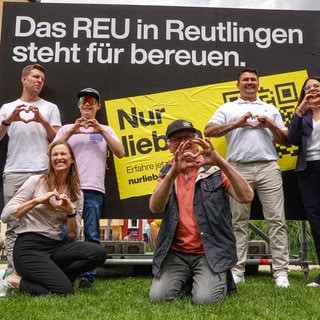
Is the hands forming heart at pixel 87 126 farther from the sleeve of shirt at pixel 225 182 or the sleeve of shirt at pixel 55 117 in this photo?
the sleeve of shirt at pixel 225 182

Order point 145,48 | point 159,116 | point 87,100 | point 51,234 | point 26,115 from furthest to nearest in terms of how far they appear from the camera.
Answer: point 145,48
point 159,116
point 87,100
point 26,115
point 51,234

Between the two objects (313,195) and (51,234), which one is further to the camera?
(313,195)

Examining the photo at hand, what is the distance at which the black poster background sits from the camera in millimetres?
5355

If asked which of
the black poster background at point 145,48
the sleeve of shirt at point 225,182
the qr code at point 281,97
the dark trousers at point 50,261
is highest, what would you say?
the black poster background at point 145,48

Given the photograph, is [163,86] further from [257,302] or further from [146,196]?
[257,302]

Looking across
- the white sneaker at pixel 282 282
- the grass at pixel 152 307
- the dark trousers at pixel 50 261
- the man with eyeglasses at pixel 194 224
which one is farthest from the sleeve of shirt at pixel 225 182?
the white sneaker at pixel 282 282

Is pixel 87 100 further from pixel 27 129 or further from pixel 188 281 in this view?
pixel 188 281

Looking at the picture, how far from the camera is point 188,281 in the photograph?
3.65 meters

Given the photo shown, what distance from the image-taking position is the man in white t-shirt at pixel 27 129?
15.1 ft

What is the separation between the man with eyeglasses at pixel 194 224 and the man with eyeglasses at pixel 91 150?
1.03m

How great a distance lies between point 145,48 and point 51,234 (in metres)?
2.66

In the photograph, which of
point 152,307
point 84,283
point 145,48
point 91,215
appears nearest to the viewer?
point 152,307

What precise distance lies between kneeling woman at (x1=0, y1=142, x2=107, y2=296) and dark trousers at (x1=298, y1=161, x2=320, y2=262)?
6.66 feet

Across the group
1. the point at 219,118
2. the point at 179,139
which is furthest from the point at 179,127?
the point at 219,118
